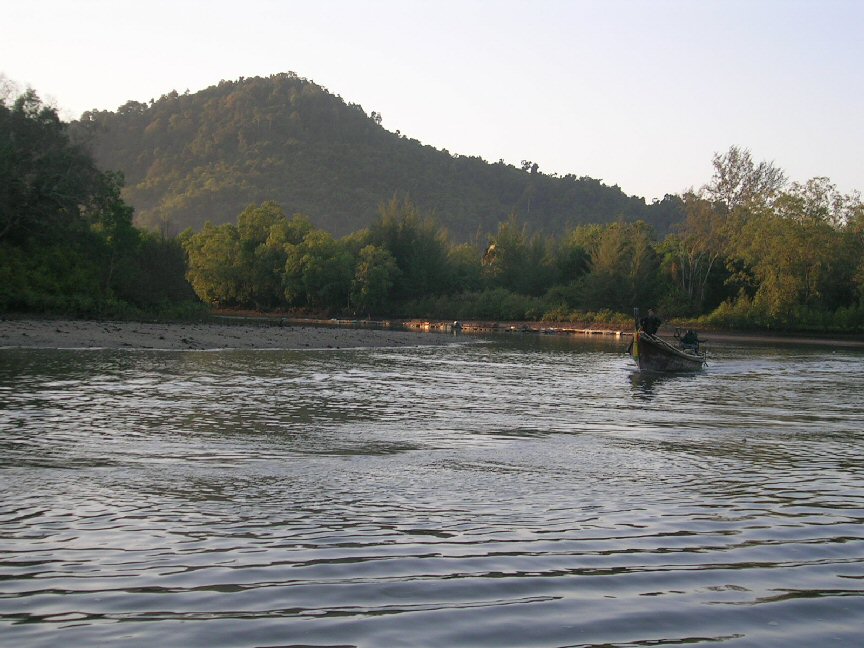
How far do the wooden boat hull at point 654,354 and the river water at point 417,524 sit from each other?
14434mm

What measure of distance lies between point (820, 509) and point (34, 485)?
8.42 m

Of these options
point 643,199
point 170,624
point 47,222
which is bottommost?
point 170,624

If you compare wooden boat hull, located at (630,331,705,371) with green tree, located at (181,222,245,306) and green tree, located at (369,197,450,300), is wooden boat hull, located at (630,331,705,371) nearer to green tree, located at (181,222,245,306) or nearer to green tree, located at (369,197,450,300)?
green tree, located at (369,197,450,300)

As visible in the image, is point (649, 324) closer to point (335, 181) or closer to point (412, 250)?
point (412, 250)

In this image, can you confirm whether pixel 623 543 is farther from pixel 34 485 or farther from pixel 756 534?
pixel 34 485

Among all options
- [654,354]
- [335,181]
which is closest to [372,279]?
[654,354]

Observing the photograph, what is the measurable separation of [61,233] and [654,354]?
30929 millimetres

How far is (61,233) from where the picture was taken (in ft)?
155

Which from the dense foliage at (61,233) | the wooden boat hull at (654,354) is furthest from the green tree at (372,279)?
the wooden boat hull at (654,354)

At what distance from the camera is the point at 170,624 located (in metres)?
5.87

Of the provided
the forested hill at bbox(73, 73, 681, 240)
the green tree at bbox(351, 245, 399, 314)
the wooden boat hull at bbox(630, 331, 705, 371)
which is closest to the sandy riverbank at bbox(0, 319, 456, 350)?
the wooden boat hull at bbox(630, 331, 705, 371)

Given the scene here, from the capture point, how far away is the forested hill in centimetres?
16812

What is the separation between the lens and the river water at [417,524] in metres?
6.07

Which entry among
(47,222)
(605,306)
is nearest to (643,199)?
(605,306)
